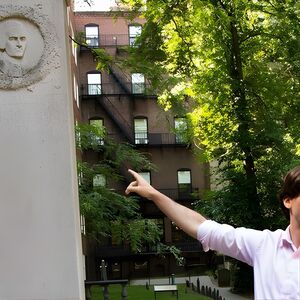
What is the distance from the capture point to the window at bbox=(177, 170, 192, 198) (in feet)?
133

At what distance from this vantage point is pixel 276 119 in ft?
67.7

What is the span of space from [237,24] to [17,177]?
56.7 ft

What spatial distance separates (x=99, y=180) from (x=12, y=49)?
412 inches

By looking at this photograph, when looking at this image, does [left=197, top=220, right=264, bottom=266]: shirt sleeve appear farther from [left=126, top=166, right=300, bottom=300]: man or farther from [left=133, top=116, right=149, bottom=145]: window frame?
[left=133, top=116, right=149, bottom=145]: window frame

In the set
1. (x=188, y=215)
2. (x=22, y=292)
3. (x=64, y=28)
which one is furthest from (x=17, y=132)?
(x=188, y=215)

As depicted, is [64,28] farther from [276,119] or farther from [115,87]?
[115,87]

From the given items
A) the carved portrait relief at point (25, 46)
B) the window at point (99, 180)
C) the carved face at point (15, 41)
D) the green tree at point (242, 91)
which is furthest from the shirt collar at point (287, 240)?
the green tree at point (242, 91)

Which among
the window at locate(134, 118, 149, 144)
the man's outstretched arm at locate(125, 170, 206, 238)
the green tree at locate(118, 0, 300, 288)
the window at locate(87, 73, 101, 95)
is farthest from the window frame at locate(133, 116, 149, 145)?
the man's outstretched arm at locate(125, 170, 206, 238)

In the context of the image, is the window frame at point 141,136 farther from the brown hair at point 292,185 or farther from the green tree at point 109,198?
the brown hair at point 292,185

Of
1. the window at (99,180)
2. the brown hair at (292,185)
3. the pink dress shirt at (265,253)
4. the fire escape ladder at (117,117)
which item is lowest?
the pink dress shirt at (265,253)

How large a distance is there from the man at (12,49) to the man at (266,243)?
3.42m

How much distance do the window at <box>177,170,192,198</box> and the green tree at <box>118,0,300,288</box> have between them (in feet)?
54.7

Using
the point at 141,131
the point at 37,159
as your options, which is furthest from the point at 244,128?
the point at 141,131

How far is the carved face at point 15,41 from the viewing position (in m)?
5.56
